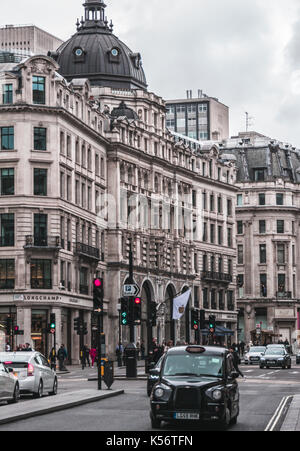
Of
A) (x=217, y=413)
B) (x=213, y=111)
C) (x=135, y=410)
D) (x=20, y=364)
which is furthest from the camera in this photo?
(x=213, y=111)

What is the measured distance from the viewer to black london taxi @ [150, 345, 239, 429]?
2464cm

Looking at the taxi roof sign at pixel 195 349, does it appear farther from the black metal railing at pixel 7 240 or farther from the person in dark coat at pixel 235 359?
the black metal railing at pixel 7 240

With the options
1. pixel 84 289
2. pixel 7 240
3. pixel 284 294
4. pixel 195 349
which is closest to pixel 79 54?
pixel 84 289

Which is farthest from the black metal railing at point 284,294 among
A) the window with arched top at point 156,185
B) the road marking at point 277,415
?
the road marking at point 277,415

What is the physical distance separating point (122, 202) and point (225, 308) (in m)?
29.1

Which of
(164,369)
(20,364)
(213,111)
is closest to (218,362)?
(164,369)

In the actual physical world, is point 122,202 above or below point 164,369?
above

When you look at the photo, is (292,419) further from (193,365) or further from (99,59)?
(99,59)

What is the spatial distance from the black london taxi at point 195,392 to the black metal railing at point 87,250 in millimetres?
60679

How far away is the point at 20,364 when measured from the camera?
121 ft

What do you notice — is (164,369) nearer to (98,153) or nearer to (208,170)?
(98,153)

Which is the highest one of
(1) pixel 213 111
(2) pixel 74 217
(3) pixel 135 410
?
(1) pixel 213 111

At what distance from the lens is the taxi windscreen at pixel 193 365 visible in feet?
85.9

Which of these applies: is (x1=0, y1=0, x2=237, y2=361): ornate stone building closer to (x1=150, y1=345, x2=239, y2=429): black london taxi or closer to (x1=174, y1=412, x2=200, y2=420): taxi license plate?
(x1=150, y1=345, x2=239, y2=429): black london taxi
